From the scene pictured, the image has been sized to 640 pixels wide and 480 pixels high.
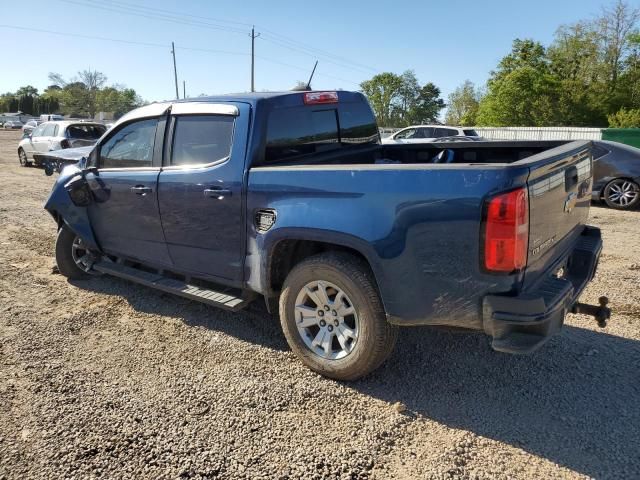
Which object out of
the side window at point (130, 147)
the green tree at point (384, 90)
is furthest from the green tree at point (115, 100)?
the side window at point (130, 147)

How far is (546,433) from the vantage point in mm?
2840

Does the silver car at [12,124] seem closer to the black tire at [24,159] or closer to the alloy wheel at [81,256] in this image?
the black tire at [24,159]

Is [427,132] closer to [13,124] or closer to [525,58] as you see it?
[525,58]

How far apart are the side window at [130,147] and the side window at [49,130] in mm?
12805

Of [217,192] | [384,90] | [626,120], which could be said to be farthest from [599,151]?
[384,90]

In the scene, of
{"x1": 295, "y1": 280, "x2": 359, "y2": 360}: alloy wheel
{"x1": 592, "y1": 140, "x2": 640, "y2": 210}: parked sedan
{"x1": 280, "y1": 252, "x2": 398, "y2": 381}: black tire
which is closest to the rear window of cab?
{"x1": 280, "y1": 252, "x2": 398, "y2": 381}: black tire

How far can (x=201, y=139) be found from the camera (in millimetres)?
3924

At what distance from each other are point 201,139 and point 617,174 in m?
9.29

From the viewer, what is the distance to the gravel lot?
2613mm

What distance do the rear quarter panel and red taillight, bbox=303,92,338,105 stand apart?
103 cm

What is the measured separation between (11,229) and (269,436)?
6821mm

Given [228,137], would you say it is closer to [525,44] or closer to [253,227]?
[253,227]

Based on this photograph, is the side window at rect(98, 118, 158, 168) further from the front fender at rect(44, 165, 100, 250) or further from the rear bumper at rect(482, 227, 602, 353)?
the rear bumper at rect(482, 227, 602, 353)

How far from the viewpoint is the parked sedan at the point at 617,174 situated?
32.3 feet
